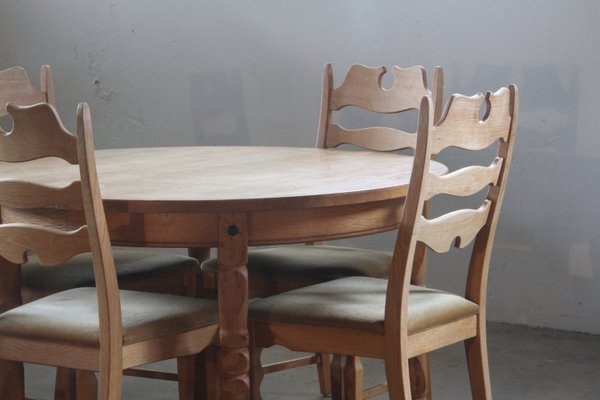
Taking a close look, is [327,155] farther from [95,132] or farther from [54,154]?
[95,132]

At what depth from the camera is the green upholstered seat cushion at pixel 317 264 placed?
2.78 m

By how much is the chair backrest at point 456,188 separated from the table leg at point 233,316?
32 cm

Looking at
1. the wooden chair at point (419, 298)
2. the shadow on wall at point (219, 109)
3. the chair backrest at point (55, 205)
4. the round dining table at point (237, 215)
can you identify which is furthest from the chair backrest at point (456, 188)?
the shadow on wall at point (219, 109)

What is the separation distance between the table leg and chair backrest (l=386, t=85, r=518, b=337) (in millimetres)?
321

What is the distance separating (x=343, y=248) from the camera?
120 inches

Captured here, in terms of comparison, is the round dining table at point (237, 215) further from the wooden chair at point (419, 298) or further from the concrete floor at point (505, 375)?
the concrete floor at point (505, 375)

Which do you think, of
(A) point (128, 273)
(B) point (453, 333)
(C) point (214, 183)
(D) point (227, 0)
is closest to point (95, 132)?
(D) point (227, 0)

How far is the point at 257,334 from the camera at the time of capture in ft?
7.70

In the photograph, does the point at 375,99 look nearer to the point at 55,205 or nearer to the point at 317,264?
the point at 317,264

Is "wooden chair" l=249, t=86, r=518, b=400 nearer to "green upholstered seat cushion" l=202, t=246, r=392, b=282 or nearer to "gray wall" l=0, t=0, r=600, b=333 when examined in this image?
"green upholstered seat cushion" l=202, t=246, r=392, b=282

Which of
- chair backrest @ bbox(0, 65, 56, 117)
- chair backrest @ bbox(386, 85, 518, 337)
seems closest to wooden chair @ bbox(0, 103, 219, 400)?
chair backrest @ bbox(386, 85, 518, 337)

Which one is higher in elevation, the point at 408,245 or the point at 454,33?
the point at 454,33

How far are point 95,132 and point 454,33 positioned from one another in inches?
70.2

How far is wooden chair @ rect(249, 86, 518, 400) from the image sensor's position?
217 centimetres
